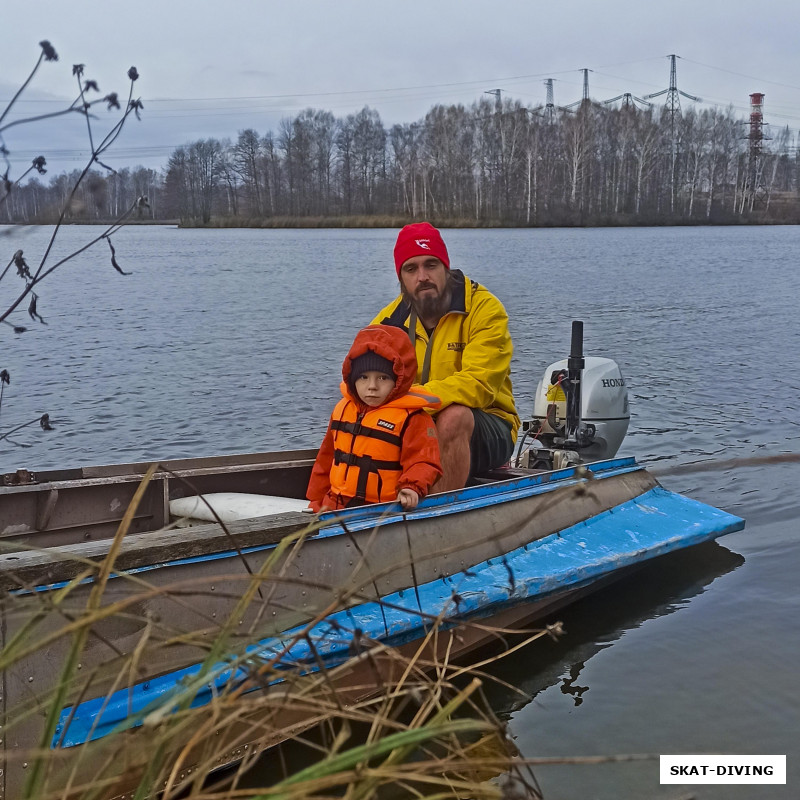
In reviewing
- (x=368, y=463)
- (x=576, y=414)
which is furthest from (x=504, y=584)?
(x=576, y=414)

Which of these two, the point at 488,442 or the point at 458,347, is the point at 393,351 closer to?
the point at 458,347

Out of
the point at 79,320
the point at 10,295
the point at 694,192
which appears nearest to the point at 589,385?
the point at 79,320

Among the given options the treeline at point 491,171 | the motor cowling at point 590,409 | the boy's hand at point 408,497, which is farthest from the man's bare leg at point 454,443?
the treeline at point 491,171

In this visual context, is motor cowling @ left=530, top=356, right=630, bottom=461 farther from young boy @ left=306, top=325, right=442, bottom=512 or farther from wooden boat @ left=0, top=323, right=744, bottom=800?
young boy @ left=306, top=325, right=442, bottom=512

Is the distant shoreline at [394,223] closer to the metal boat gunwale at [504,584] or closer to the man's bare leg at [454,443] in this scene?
the metal boat gunwale at [504,584]

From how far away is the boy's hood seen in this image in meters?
4.21

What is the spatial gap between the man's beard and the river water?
1847 millimetres

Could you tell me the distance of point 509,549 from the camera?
4.82m

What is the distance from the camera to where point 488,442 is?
4.93 metres

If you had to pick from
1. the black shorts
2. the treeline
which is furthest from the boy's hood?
the treeline

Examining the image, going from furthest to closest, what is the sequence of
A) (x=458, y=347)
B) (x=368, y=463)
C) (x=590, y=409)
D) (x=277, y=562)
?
(x=590, y=409) → (x=458, y=347) → (x=368, y=463) → (x=277, y=562)

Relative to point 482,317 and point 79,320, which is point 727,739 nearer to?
point 482,317

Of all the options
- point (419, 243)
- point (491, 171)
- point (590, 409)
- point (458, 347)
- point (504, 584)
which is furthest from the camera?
point (491, 171)

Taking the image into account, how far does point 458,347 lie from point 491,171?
62530mm
